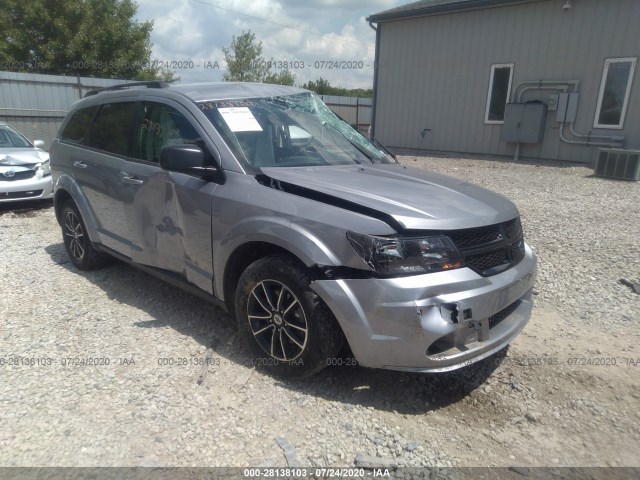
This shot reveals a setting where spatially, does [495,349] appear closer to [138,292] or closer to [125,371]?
[125,371]

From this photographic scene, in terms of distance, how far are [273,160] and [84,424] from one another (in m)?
2.01

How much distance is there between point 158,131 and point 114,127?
78 cm

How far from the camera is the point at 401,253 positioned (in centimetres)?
244

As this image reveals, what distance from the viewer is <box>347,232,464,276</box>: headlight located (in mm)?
Result: 2422

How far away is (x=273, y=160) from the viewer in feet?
10.6

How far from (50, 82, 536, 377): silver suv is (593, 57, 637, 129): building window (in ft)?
34.2

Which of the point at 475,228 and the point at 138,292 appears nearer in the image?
the point at 475,228

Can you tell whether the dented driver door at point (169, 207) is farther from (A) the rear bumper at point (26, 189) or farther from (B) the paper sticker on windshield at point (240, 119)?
(A) the rear bumper at point (26, 189)

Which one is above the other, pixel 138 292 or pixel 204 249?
pixel 204 249

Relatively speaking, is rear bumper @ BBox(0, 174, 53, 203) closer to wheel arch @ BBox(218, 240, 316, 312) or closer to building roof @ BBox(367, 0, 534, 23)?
wheel arch @ BBox(218, 240, 316, 312)

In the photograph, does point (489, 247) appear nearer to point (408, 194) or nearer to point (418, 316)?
point (408, 194)

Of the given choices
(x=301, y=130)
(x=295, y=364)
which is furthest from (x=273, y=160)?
(x=295, y=364)

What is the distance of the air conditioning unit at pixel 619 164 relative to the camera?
963cm

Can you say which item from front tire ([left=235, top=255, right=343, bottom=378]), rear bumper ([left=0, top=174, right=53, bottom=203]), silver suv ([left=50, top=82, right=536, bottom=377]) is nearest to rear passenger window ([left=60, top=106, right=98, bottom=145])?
silver suv ([left=50, top=82, right=536, bottom=377])
